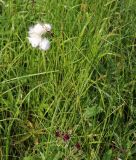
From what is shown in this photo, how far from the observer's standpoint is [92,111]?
75.2 inches

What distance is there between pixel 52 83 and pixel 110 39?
417 mm

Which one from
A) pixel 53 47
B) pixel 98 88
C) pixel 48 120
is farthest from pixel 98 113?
pixel 53 47

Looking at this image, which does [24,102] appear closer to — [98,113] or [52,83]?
[52,83]

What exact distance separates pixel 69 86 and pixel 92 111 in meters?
0.14

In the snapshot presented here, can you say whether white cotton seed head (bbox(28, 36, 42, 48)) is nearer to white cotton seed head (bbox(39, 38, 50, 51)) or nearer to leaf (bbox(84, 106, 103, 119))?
white cotton seed head (bbox(39, 38, 50, 51))

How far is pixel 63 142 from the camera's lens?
170 centimetres

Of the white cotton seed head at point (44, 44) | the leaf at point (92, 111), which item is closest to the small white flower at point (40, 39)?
the white cotton seed head at point (44, 44)

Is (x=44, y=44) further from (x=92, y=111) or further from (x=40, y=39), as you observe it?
(x=92, y=111)

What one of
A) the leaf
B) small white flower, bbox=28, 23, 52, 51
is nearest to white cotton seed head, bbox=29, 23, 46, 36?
small white flower, bbox=28, 23, 52, 51

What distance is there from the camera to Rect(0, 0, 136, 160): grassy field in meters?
1.81

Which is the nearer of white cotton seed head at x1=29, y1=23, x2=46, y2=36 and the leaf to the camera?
the leaf

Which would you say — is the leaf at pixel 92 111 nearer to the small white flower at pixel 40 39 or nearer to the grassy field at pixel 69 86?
the grassy field at pixel 69 86

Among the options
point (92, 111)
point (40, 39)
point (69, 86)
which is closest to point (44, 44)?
point (40, 39)

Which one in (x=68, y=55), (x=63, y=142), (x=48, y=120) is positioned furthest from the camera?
(x=68, y=55)
